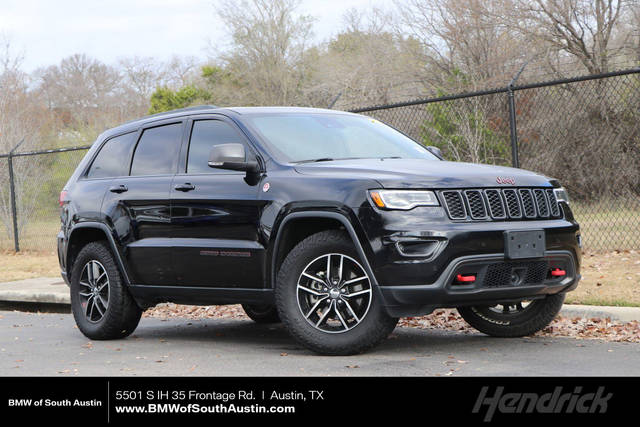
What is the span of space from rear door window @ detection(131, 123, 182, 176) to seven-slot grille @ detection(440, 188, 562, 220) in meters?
2.67

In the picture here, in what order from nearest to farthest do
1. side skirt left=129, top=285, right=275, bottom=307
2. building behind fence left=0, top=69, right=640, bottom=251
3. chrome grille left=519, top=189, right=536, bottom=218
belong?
chrome grille left=519, top=189, right=536, bottom=218 < side skirt left=129, top=285, right=275, bottom=307 < building behind fence left=0, top=69, right=640, bottom=251

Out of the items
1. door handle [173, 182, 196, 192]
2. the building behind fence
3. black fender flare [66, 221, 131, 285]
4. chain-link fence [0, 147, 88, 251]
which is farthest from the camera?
chain-link fence [0, 147, 88, 251]

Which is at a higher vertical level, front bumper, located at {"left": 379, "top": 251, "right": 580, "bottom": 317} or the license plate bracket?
the license plate bracket

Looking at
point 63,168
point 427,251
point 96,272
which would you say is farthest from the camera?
point 63,168

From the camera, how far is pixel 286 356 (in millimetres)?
6688

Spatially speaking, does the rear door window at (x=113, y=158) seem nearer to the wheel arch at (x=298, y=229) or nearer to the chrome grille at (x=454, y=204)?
the wheel arch at (x=298, y=229)

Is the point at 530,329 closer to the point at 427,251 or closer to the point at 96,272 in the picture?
the point at 427,251

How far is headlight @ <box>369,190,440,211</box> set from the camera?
6.00 m

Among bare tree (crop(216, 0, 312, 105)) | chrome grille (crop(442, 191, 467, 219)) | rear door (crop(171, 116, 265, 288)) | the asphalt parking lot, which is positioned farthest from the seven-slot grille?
bare tree (crop(216, 0, 312, 105))

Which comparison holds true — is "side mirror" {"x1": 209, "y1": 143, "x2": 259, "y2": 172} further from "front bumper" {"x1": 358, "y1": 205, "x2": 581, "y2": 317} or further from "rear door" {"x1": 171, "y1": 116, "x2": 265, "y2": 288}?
"front bumper" {"x1": 358, "y1": 205, "x2": 581, "y2": 317}

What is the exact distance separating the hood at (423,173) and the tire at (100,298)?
234 cm

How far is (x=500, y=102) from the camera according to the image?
43.7 ft

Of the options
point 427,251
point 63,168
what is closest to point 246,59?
point 63,168

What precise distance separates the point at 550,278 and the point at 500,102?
23.8 feet
